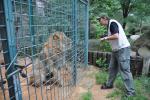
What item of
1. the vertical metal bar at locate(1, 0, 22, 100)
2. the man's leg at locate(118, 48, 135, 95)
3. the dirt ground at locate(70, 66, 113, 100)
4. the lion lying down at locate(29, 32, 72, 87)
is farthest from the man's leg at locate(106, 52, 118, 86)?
the vertical metal bar at locate(1, 0, 22, 100)

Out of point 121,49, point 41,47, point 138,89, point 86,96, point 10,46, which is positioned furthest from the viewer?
point 138,89

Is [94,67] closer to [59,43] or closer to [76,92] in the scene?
[76,92]

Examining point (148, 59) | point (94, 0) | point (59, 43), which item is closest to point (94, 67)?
point (148, 59)

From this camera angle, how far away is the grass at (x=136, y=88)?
4.80 metres

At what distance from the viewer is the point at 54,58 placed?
14.7 ft

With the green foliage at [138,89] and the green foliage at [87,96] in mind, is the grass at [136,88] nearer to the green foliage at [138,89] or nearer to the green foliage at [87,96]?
the green foliage at [138,89]

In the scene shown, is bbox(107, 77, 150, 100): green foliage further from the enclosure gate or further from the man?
the enclosure gate

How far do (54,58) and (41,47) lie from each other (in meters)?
0.37

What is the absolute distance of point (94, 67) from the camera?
6.80 meters

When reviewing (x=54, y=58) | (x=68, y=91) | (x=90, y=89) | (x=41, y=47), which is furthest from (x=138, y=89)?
(x=41, y=47)

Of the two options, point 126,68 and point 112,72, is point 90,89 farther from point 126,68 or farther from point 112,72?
point 126,68

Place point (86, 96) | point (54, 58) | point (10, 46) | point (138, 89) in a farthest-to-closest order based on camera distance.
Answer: point (138, 89), point (86, 96), point (54, 58), point (10, 46)

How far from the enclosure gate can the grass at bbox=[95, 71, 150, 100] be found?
556mm

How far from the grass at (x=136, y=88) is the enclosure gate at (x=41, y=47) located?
0.56m
